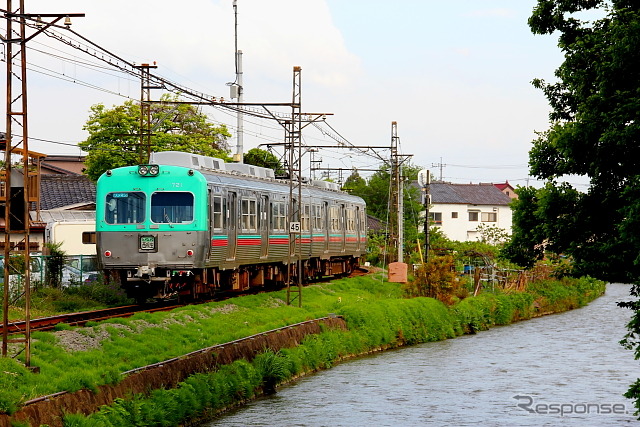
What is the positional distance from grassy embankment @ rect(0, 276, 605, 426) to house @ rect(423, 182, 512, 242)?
156 feet

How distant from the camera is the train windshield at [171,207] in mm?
24828

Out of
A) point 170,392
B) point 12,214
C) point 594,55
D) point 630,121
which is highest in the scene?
point 594,55

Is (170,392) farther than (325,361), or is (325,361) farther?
(325,361)

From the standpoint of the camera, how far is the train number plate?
24.7 m

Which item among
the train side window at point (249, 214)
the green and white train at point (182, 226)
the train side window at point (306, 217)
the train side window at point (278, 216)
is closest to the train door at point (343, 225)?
the train side window at point (306, 217)

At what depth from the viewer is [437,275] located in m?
37.8

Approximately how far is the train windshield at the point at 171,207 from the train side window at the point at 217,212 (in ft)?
4.10

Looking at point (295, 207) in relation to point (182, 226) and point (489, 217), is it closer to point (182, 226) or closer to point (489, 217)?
point (182, 226)

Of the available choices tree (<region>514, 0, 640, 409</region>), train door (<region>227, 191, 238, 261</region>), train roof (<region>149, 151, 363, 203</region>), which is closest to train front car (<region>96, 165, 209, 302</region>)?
train roof (<region>149, 151, 363, 203</region>)

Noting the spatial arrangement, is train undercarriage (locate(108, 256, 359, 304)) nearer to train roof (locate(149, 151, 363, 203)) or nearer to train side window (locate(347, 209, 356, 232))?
Result: train roof (locate(149, 151, 363, 203))

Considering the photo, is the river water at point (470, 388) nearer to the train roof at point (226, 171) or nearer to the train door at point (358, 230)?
the train roof at point (226, 171)

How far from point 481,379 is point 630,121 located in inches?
482

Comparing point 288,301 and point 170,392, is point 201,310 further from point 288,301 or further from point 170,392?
point 170,392

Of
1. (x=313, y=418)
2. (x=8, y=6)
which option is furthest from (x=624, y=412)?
(x=8, y=6)
